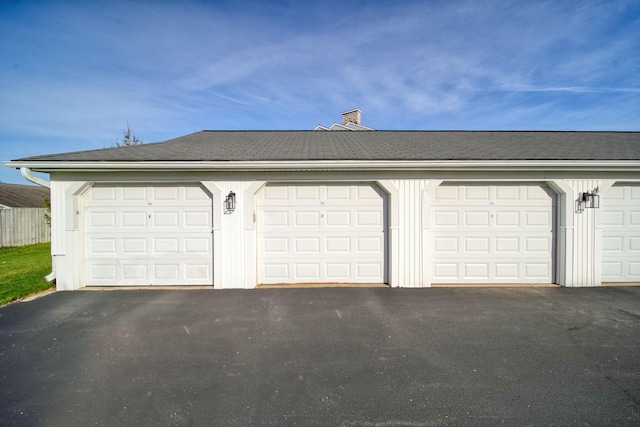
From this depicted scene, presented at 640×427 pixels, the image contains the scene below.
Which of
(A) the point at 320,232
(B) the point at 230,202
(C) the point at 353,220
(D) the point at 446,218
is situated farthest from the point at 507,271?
(B) the point at 230,202

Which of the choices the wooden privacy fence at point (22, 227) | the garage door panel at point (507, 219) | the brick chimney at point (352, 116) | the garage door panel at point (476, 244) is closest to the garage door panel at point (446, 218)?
the garage door panel at point (476, 244)

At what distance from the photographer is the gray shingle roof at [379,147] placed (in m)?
6.03

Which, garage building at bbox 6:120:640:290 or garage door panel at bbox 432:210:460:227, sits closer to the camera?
garage building at bbox 6:120:640:290

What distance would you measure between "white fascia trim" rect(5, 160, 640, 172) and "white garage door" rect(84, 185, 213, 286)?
1.83 feet

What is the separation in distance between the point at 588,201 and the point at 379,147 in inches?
178

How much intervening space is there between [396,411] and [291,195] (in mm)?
4505

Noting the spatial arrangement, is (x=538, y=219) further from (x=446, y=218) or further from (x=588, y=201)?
(x=446, y=218)

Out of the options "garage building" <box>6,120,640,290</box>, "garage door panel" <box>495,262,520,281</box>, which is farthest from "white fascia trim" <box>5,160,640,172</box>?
"garage door panel" <box>495,262,520,281</box>

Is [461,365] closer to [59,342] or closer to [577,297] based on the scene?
[577,297]

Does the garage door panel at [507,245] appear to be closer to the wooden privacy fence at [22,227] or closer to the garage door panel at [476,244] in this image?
the garage door panel at [476,244]

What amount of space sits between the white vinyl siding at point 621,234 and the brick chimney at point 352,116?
429 inches

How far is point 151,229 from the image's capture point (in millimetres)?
6242

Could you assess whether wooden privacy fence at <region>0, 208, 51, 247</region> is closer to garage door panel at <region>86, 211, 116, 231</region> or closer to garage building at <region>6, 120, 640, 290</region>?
garage building at <region>6, 120, 640, 290</region>

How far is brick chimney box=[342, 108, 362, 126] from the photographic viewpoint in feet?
50.2
